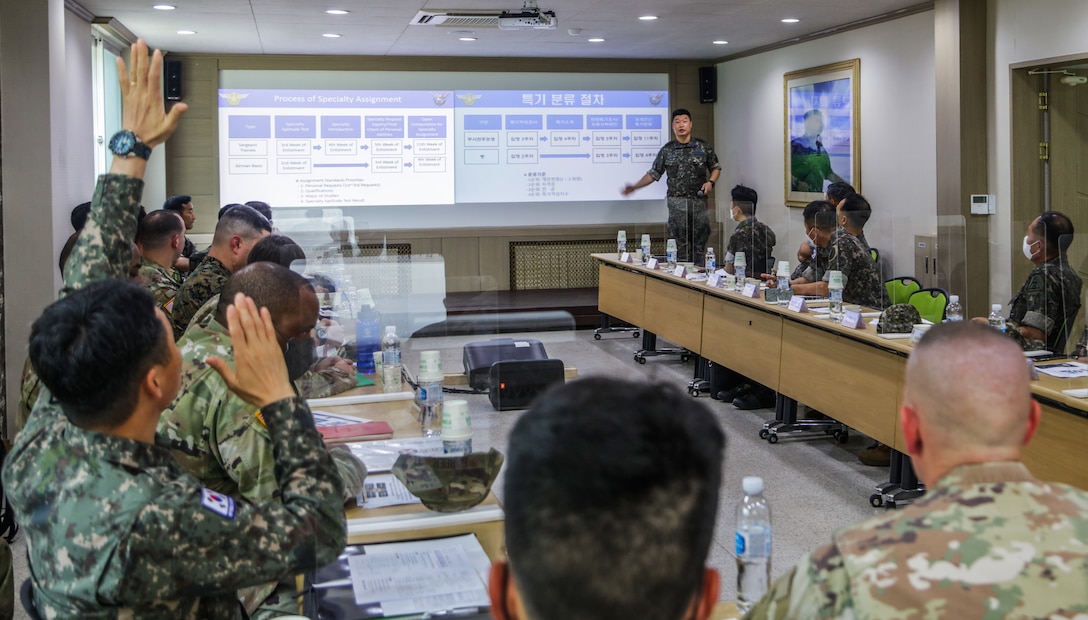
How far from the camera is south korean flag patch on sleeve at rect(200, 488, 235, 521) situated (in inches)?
55.9

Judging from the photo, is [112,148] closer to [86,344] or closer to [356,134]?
[86,344]

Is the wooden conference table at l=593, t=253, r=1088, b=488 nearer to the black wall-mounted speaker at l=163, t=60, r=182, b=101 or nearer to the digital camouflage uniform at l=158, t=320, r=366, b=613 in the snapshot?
the digital camouflage uniform at l=158, t=320, r=366, b=613

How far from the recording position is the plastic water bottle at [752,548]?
77.8 inches

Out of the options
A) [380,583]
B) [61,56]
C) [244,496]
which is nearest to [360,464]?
[244,496]

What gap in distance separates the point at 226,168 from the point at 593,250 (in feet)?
13.4

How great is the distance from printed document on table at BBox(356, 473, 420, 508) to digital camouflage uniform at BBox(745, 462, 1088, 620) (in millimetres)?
1330

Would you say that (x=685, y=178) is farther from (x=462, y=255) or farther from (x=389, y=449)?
(x=389, y=449)

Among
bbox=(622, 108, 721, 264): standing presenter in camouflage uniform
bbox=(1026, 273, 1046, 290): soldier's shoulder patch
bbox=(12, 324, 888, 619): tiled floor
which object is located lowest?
bbox=(12, 324, 888, 619): tiled floor

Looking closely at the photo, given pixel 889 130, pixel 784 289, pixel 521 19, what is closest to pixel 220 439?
pixel 784 289

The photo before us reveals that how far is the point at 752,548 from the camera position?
6.66ft

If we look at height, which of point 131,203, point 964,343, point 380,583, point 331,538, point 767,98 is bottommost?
point 380,583

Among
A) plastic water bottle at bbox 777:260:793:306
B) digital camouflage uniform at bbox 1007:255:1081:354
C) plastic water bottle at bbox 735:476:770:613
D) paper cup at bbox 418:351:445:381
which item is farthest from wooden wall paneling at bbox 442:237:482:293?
plastic water bottle at bbox 735:476:770:613

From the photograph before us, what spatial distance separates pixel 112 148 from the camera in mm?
1816

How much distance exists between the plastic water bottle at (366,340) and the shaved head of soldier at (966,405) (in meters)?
2.99
